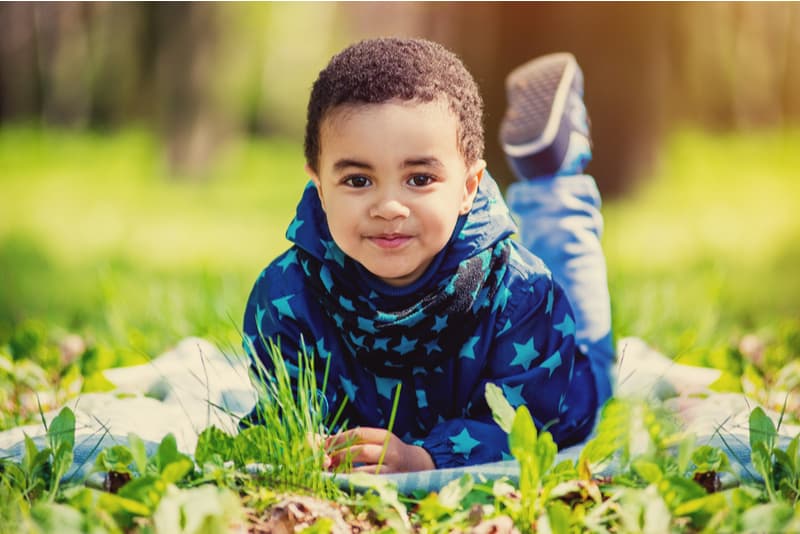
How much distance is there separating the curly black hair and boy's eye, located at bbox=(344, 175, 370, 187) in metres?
Answer: 0.14

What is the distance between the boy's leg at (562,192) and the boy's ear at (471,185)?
0.46 meters

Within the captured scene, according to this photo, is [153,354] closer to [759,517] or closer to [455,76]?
[455,76]

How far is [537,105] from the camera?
2.83 meters

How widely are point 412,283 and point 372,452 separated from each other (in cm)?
41

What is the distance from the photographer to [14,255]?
5.98m

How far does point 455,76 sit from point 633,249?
14.0 ft

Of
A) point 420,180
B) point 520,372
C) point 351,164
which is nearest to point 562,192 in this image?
point 520,372

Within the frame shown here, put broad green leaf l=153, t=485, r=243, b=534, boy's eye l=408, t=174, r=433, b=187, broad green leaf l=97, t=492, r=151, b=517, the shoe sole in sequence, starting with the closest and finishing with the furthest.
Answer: broad green leaf l=153, t=485, r=243, b=534
broad green leaf l=97, t=492, r=151, b=517
boy's eye l=408, t=174, r=433, b=187
the shoe sole

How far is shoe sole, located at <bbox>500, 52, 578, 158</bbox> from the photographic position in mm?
2777

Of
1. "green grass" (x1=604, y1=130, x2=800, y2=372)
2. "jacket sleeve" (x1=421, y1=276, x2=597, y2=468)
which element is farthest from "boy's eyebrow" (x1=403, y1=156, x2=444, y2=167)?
"green grass" (x1=604, y1=130, x2=800, y2=372)

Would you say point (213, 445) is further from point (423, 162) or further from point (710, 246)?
point (710, 246)

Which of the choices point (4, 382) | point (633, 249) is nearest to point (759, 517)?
point (4, 382)

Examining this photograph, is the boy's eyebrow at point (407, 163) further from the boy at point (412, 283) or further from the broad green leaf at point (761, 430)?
the broad green leaf at point (761, 430)

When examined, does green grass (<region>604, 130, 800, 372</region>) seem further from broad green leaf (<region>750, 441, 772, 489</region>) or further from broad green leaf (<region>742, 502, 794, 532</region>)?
broad green leaf (<region>742, 502, 794, 532</region>)
